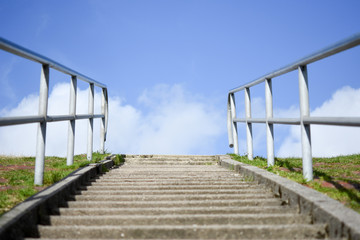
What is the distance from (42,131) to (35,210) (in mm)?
1305

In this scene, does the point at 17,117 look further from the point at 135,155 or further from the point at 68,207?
the point at 135,155

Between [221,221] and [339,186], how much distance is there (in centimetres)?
146

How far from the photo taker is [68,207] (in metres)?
3.65

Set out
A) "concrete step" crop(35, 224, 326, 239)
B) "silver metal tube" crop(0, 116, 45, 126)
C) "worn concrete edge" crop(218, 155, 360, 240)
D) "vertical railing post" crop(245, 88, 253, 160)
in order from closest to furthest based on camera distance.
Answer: "worn concrete edge" crop(218, 155, 360, 240) < "concrete step" crop(35, 224, 326, 239) < "silver metal tube" crop(0, 116, 45, 126) < "vertical railing post" crop(245, 88, 253, 160)

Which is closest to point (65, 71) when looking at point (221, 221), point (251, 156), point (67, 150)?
point (67, 150)

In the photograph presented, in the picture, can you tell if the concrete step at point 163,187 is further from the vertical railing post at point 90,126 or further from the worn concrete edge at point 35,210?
the vertical railing post at point 90,126

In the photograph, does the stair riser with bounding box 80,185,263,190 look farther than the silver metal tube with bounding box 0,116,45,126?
Yes

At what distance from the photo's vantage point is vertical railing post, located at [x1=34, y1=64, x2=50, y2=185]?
4.05m

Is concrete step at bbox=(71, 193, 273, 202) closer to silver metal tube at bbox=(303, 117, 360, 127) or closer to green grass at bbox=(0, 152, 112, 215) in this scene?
green grass at bbox=(0, 152, 112, 215)

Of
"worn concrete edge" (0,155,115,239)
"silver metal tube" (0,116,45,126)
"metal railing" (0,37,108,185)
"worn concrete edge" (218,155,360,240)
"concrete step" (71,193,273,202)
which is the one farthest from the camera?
"concrete step" (71,193,273,202)

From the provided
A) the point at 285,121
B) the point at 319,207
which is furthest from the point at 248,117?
the point at 319,207

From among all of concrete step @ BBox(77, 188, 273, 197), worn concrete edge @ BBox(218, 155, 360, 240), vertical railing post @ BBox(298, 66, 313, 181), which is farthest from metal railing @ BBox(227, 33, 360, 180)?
concrete step @ BBox(77, 188, 273, 197)

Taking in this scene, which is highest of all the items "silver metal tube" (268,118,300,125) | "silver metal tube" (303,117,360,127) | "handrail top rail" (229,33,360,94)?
"handrail top rail" (229,33,360,94)

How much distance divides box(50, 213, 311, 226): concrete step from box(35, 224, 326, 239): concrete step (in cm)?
24
